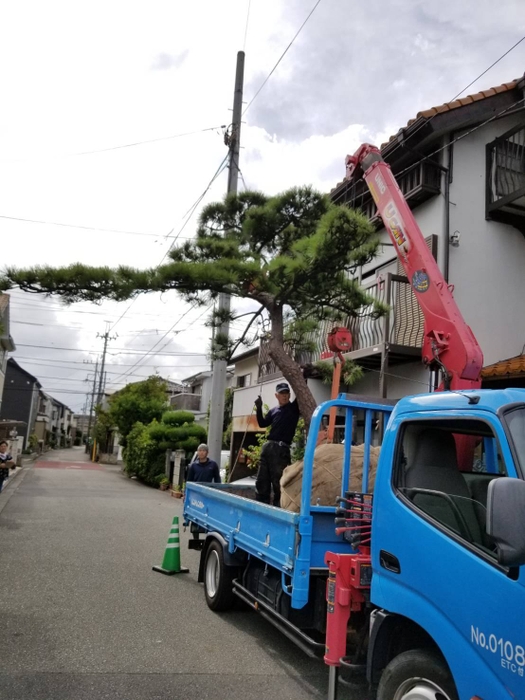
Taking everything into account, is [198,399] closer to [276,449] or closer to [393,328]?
[393,328]

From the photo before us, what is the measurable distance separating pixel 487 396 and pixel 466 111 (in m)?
9.73

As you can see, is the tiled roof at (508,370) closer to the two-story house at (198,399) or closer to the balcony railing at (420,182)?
the balcony railing at (420,182)

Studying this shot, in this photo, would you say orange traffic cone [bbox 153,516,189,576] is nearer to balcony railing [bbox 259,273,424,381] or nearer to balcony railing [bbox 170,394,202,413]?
balcony railing [bbox 259,273,424,381]

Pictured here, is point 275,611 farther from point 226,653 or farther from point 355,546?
point 355,546

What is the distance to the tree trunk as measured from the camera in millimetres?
7043

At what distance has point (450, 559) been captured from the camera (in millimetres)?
2912

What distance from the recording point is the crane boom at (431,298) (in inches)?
212

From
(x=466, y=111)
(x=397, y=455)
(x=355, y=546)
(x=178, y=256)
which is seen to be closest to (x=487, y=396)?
(x=397, y=455)

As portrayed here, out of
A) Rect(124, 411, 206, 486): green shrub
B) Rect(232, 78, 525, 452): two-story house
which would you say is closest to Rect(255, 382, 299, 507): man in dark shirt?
Rect(232, 78, 525, 452): two-story house

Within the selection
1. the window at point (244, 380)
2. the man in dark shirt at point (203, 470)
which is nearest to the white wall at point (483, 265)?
the man in dark shirt at point (203, 470)

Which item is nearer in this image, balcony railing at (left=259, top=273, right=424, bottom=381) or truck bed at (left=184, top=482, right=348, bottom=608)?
truck bed at (left=184, top=482, right=348, bottom=608)

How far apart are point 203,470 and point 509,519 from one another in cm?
765

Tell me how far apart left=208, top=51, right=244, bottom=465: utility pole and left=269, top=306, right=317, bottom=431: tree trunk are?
1.81 metres

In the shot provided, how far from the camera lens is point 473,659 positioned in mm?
2662
